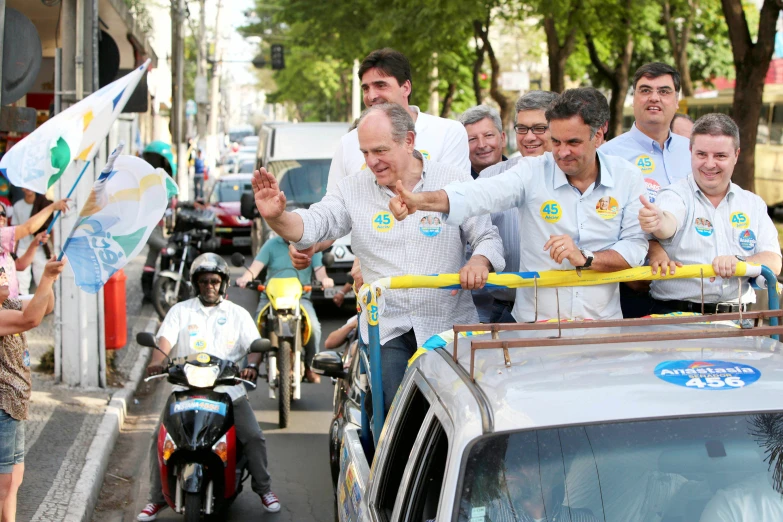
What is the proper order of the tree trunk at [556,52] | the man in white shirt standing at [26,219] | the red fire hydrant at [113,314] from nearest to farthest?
1. the red fire hydrant at [113,314]
2. the man in white shirt standing at [26,219]
3. the tree trunk at [556,52]

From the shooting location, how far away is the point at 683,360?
3.10 metres

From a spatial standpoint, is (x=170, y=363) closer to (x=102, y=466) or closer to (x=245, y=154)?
(x=102, y=466)

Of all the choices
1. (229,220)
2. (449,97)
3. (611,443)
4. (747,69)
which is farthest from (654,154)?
(449,97)

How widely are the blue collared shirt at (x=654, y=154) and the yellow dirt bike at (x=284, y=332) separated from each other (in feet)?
12.2

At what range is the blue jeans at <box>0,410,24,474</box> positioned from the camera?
5.10m

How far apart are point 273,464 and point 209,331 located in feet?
4.84

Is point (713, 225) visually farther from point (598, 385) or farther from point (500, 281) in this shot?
point (598, 385)

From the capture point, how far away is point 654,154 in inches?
221

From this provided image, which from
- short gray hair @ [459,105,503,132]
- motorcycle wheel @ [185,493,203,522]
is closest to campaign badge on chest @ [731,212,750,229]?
short gray hair @ [459,105,503,132]

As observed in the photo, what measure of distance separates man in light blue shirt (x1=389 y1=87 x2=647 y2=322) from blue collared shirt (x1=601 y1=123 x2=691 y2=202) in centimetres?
108

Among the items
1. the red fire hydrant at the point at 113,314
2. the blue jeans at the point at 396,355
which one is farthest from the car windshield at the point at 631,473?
the red fire hydrant at the point at 113,314

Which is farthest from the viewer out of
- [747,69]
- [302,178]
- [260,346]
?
[747,69]

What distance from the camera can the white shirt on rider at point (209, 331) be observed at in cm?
654

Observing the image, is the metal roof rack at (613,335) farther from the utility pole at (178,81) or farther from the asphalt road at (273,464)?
the utility pole at (178,81)
